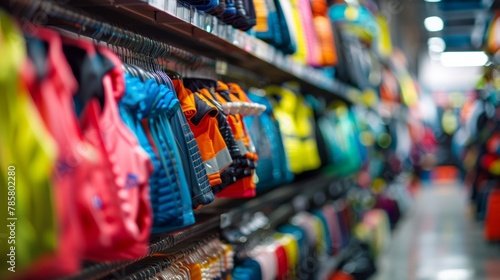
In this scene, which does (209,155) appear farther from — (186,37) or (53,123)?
(53,123)

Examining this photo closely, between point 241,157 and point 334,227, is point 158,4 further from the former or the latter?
point 334,227

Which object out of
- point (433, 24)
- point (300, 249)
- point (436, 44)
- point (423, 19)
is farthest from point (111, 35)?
point (436, 44)

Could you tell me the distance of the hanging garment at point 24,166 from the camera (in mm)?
1458

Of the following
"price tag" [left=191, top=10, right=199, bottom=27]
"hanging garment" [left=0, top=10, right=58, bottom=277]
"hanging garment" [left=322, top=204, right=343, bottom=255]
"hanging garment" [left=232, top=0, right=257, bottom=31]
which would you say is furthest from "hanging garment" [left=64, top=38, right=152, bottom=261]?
"hanging garment" [left=322, top=204, right=343, bottom=255]

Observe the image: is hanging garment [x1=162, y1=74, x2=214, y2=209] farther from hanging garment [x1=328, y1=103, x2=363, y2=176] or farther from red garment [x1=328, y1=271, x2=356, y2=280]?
red garment [x1=328, y1=271, x2=356, y2=280]

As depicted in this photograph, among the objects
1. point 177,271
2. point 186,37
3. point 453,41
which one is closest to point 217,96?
point 186,37

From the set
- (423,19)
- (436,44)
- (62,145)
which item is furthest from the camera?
(436,44)

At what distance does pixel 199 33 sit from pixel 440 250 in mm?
5973

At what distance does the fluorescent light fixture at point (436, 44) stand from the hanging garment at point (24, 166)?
18.5m

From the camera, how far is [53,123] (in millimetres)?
1591

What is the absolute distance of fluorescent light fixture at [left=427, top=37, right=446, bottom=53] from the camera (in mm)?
19359

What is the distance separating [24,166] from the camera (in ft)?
4.81

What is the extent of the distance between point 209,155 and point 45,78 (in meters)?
1.23

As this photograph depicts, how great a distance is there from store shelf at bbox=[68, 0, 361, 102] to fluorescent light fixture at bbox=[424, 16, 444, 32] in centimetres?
1176
